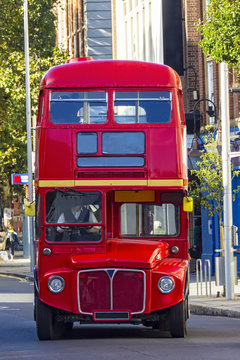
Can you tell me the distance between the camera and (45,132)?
57.9ft

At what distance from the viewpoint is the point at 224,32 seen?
2323 centimetres

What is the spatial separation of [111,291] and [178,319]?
1049 millimetres

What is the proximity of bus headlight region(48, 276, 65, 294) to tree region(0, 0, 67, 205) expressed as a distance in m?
37.4

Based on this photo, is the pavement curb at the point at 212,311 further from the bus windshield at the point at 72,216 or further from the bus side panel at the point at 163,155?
the bus windshield at the point at 72,216

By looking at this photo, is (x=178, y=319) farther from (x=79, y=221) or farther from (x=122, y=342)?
(x=79, y=221)

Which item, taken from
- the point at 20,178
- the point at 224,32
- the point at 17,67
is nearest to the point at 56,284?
the point at 224,32

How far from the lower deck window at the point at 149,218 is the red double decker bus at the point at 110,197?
1 centimetres

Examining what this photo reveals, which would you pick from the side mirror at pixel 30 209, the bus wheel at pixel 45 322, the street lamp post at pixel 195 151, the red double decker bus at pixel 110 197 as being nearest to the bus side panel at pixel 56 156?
the red double decker bus at pixel 110 197

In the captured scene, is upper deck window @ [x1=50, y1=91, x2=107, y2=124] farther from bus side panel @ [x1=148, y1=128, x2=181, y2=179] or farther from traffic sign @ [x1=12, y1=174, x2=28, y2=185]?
traffic sign @ [x1=12, y1=174, x2=28, y2=185]

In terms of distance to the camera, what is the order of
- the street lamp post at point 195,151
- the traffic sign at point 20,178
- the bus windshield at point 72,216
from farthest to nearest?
the traffic sign at point 20,178, the street lamp post at point 195,151, the bus windshield at point 72,216

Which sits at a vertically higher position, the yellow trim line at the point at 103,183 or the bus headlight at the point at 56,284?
the yellow trim line at the point at 103,183

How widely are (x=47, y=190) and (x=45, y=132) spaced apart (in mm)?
845

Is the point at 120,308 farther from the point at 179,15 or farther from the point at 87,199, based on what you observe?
the point at 179,15

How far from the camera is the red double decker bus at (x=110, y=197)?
55.1 feet
